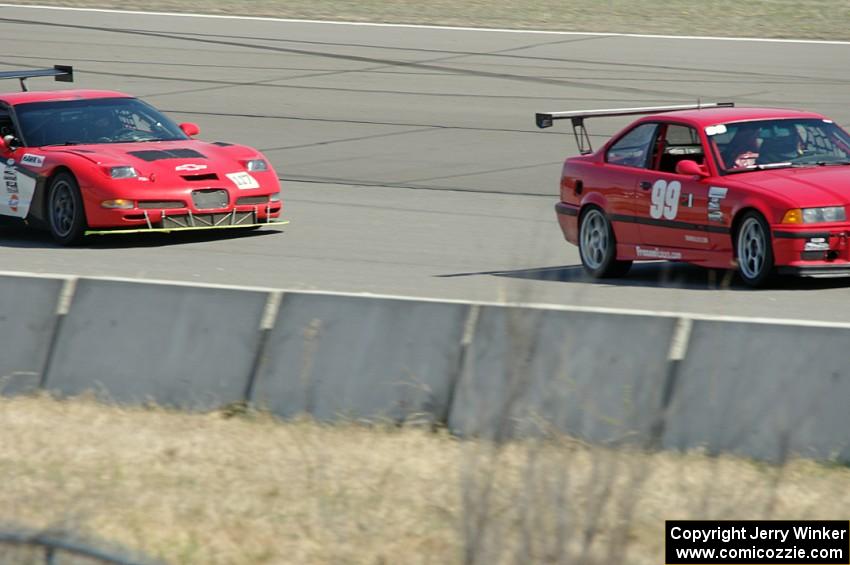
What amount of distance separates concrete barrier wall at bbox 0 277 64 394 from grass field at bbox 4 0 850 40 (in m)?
21.7

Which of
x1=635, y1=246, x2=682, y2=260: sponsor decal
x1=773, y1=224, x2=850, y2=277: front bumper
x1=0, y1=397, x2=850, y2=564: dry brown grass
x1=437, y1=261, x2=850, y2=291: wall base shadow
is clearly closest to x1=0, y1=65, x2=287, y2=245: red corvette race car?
x1=437, y1=261, x2=850, y2=291: wall base shadow

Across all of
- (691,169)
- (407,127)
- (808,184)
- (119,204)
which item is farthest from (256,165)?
(407,127)

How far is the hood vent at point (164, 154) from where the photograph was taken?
1341 centimetres

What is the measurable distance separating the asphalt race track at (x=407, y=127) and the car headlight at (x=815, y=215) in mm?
529

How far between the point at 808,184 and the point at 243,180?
17.3ft

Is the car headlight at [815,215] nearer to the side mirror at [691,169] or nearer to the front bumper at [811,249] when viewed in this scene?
the front bumper at [811,249]

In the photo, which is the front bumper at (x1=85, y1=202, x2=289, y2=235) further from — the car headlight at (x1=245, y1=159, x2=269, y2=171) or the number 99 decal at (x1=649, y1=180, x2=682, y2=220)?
the number 99 decal at (x1=649, y1=180, x2=682, y2=220)

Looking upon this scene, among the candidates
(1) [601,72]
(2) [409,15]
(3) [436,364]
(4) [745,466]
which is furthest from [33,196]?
(2) [409,15]

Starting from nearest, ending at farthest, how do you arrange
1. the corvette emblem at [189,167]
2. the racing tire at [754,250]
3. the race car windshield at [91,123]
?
the racing tire at [754,250]
the corvette emblem at [189,167]
the race car windshield at [91,123]

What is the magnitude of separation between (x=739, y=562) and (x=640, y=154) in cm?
729

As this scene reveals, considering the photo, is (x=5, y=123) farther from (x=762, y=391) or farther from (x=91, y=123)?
(x=762, y=391)

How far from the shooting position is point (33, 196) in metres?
13.5

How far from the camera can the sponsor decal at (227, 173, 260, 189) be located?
13367 mm

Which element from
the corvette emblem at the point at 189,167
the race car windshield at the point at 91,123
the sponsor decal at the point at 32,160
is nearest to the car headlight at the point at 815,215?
the corvette emblem at the point at 189,167
